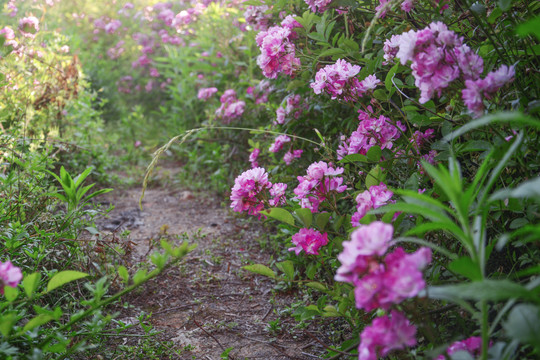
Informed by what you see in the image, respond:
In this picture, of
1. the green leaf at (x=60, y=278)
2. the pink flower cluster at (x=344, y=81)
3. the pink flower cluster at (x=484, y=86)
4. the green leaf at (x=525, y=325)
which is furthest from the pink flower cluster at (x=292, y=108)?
the green leaf at (x=525, y=325)

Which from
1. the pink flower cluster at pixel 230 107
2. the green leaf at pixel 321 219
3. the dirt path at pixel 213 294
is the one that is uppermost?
the green leaf at pixel 321 219

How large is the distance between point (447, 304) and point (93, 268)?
5.18 feet

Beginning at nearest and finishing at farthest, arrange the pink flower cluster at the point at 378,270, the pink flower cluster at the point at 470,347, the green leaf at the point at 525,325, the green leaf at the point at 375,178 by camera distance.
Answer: the green leaf at the point at 525,325 → the pink flower cluster at the point at 378,270 → the pink flower cluster at the point at 470,347 → the green leaf at the point at 375,178

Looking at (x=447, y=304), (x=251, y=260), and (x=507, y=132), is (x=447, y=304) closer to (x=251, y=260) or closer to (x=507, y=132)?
(x=507, y=132)

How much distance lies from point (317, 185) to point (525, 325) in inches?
36.2

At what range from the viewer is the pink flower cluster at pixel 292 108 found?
99.2 inches

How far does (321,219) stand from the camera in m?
1.51

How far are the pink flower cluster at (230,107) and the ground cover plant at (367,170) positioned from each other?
0.05ft

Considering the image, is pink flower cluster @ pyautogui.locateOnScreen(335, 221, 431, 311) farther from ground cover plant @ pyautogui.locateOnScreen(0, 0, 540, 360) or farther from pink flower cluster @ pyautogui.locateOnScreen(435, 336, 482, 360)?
pink flower cluster @ pyautogui.locateOnScreen(435, 336, 482, 360)

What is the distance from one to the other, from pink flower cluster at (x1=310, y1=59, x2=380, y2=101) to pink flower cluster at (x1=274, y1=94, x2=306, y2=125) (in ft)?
2.75

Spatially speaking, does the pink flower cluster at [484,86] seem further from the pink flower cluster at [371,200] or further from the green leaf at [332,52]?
the green leaf at [332,52]

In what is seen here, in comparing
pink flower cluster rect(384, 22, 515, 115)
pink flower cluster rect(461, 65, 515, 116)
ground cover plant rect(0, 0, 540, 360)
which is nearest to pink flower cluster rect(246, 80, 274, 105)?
ground cover plant rect(0, 0, 540, 360)

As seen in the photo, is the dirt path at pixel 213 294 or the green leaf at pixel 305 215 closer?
the green leaf at pixel 305 215

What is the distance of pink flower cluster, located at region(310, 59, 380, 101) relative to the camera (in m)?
1.60
